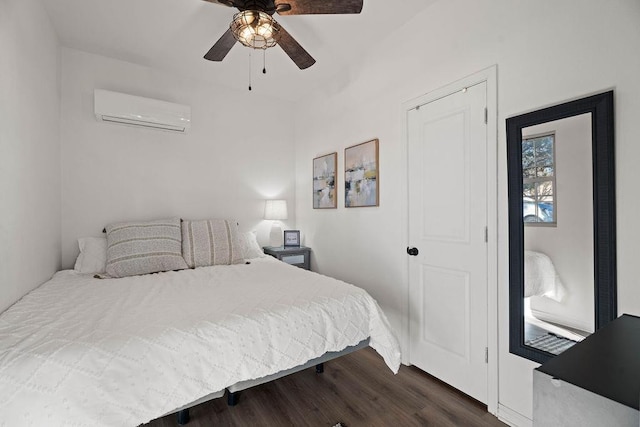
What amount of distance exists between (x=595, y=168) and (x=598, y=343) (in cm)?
89

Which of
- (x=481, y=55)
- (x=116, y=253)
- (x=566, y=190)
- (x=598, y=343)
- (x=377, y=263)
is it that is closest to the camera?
(x=598, y=343)

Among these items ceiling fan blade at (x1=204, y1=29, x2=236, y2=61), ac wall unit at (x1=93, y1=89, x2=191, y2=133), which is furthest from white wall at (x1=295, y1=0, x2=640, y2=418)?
ac wall unit at (x1=93, y1=89, x2=191, y2=133)

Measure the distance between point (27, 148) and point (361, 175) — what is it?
7.99ft

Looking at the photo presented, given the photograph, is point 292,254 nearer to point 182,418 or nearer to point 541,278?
point 182,418

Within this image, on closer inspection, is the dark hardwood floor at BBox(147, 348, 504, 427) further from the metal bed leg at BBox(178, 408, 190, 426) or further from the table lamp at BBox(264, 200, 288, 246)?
the table lamp at BBox(264, 200, 288, 246)

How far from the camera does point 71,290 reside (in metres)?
1.91

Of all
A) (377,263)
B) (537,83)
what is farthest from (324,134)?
(537,83)

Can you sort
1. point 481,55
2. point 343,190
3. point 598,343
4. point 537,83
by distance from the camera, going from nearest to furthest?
point 598,343, point 537,83, point 481,55, point 343,190

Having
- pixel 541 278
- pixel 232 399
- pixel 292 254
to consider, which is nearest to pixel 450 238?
pixel 541 278

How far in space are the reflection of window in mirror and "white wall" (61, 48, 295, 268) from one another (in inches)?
110

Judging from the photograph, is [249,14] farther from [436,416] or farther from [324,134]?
[436,416]

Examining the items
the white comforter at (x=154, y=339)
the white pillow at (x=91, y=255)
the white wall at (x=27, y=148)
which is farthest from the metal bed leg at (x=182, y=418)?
the white pillow at (x=91, y=255)

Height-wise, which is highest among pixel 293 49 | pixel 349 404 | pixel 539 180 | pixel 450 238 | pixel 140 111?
pixel 293 49

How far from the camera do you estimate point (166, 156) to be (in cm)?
315
